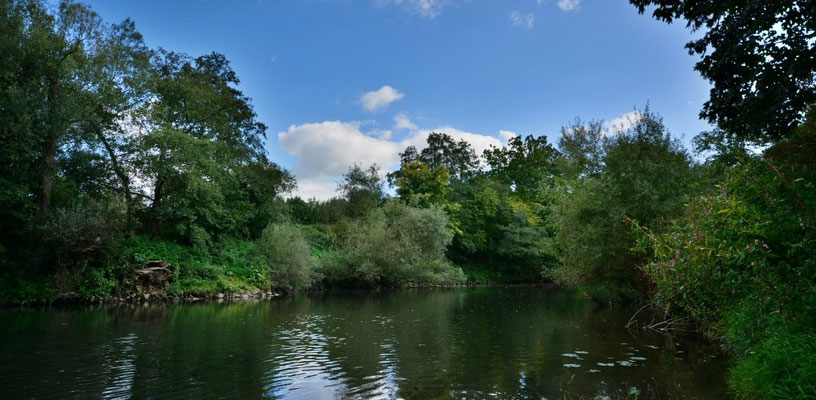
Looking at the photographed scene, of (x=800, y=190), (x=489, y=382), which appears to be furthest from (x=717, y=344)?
(x=800, y=190)

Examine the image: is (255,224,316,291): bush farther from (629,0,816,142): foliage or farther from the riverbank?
(629,0,816,142): foliage

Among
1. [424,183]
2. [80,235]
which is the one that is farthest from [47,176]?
[424,183]

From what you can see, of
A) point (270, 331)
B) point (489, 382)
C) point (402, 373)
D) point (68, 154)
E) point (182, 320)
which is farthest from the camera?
point (68, 154)

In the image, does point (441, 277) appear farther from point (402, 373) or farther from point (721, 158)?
point (402, 373)

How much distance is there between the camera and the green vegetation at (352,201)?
270 inches

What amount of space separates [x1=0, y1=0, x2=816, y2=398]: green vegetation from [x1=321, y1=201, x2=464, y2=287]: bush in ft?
0.58

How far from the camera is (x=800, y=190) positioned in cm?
590

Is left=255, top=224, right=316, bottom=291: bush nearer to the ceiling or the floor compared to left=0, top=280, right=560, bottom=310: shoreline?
nearer to the ceiling

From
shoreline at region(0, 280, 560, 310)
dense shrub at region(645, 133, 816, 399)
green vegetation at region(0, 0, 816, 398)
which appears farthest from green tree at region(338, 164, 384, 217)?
dense shrub at region(645, 133, 816, 399)

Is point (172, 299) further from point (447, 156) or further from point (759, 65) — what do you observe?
point (447, 156)

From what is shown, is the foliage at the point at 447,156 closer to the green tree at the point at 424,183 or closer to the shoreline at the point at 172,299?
the green tree at the point at 424,183

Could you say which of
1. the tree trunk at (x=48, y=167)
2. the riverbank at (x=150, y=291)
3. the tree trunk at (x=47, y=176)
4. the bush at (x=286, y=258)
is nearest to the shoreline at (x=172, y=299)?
the riverbank at (x=150, y=291)

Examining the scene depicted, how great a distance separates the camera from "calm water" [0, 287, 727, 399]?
849cm

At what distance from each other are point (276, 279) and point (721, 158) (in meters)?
27.9
